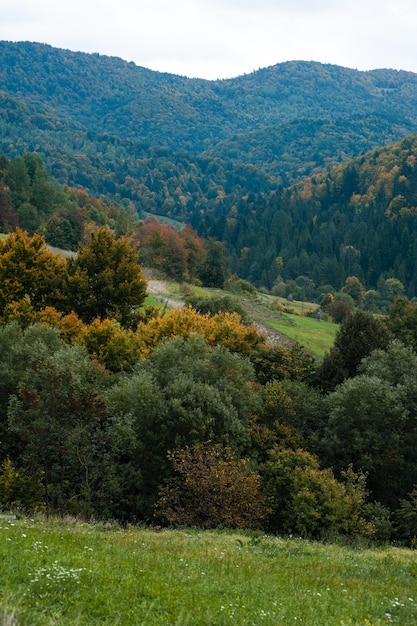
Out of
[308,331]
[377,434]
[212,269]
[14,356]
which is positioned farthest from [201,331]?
[212,269]

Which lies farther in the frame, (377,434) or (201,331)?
(201,331)

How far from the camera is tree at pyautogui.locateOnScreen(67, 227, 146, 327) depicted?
53.5 m

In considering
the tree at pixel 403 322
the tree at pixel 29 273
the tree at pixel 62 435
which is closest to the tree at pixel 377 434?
the tree at pixel 62 435

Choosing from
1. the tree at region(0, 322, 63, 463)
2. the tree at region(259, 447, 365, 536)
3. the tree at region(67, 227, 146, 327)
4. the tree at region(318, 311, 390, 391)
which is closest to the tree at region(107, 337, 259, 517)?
the tree at region(259, 447, 365, 536)

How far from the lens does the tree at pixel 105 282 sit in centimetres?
5347

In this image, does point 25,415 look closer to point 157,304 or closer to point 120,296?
point 120,296

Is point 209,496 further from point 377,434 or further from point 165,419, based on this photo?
point 377,434

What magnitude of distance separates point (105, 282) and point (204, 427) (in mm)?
26056

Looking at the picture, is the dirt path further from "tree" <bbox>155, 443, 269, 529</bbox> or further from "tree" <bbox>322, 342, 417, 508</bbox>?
"tree" <bbox>155, 443, 269, 529</bbox>

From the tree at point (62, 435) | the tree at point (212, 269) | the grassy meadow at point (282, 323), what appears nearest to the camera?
the tree at point (62, 435)

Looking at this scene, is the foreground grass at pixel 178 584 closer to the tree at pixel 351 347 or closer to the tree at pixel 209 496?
the tree at pixel 209 496

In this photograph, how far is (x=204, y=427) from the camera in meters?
30.5

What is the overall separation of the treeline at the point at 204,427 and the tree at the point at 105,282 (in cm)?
516

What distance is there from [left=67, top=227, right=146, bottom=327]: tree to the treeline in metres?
5.16
